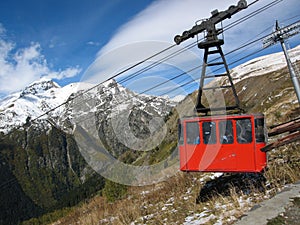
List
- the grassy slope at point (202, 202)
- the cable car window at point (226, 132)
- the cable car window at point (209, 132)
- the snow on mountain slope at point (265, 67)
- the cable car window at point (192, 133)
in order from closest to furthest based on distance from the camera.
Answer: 1. the grassy slope at point (202, 202)
2. the cable car window at point (226, 132)
3. the cable car window at point (209, 132)
4. the cable car window at point (192, 133)
5. the snow on mountain slope at point (265, 67)

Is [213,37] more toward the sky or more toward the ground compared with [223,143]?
more toward the sky

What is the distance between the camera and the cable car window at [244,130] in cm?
990

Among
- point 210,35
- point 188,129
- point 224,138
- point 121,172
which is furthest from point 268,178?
point 121,172

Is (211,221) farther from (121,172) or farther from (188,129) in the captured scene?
(121,172)

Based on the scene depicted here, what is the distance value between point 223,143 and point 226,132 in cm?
43

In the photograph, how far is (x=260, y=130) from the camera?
987cm

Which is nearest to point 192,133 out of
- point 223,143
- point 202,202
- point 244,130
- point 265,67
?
point 223,143

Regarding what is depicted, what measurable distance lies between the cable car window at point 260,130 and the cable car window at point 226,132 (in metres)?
0.86

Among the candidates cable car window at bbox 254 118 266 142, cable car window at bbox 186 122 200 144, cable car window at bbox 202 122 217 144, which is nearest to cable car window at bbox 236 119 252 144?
cable car window at bbox 254 118 266 142

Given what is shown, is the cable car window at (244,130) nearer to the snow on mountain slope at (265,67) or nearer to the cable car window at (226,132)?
the cable car window at (226,132)

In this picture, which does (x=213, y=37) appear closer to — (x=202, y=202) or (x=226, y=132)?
(x=226, y=132)

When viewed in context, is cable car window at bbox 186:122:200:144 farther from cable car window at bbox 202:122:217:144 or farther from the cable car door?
the cable car door

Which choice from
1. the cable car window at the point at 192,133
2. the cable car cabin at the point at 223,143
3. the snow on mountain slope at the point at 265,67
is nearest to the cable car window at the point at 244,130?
the cable car cabin at the point at 223,143

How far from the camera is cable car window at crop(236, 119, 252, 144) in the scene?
32.5ft
